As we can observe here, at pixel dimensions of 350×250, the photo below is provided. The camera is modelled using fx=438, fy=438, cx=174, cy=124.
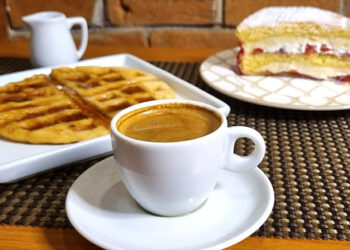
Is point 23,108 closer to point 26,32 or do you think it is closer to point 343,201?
point 343,201

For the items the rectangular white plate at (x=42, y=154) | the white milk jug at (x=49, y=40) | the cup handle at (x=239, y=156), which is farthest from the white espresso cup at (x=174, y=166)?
the white milk jug at (x=49, y=40)

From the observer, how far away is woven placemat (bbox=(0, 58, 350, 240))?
23.0 inches

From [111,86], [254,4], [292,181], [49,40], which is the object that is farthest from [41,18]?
[292,181]

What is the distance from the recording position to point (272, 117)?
3.01 ft

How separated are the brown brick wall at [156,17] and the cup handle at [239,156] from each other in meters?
1.13

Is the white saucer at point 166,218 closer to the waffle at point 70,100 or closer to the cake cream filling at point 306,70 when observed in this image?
the waffle at point 70,100

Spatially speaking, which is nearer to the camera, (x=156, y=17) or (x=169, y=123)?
(x=169, y=123)

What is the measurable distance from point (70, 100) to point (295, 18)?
62 centimetres

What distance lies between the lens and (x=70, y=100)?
0.96m

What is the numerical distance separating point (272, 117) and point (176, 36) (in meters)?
0.91

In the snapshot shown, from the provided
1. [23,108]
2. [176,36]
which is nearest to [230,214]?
[23,108]

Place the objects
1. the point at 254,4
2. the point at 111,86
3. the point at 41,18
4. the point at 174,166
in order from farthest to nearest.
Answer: the point at 254,4, the point at 41,18, the point at 111,86, the point at 174,166

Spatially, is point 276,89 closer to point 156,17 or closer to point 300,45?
point 300,45

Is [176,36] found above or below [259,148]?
below
